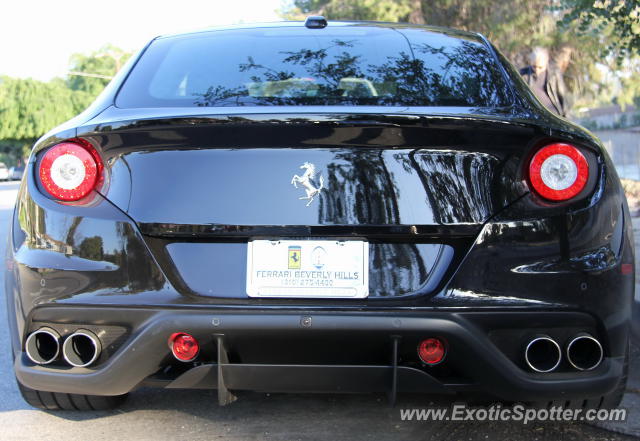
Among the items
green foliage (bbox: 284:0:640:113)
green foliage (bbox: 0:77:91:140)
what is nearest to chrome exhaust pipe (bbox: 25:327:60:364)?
green foliage (bbox: 284:0:640:113)

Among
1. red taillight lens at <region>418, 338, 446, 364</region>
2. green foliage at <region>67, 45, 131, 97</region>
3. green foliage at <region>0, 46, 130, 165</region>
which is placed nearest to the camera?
red taillight lens at <region>418, 338, 446, 364</region>

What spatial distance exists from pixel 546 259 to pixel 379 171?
578 mm

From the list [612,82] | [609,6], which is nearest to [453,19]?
[612,82]

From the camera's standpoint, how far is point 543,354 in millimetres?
2332

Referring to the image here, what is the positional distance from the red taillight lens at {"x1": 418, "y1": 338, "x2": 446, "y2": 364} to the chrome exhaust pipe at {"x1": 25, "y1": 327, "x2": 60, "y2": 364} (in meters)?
1.15

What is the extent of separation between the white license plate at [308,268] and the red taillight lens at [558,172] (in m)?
0.57

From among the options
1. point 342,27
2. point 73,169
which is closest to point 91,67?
point 342,27

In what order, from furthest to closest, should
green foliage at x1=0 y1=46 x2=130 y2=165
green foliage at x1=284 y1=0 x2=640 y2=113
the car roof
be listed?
green foliage at x1=0 y1=46 x2=130 y2=165, green foliage at x1=284 y1=0 x2=640 y2=113, the car roof

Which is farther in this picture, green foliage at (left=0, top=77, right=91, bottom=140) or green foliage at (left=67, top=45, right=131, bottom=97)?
green foliage at (left=67, top=45, right=131, bottom=97)

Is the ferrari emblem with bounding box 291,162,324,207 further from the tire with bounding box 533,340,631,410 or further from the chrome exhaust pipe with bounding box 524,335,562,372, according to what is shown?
the tire with bounding box 533,340,631,410

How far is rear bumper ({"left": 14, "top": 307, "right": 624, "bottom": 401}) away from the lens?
2.19 m

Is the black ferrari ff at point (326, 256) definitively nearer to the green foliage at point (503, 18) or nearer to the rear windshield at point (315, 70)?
the rear windshield at point (315, 70)

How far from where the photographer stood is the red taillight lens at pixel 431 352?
7.57 ft

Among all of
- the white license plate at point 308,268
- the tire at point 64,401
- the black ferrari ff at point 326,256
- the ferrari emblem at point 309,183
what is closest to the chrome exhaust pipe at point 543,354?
the black ferrari ff at point 326,256
